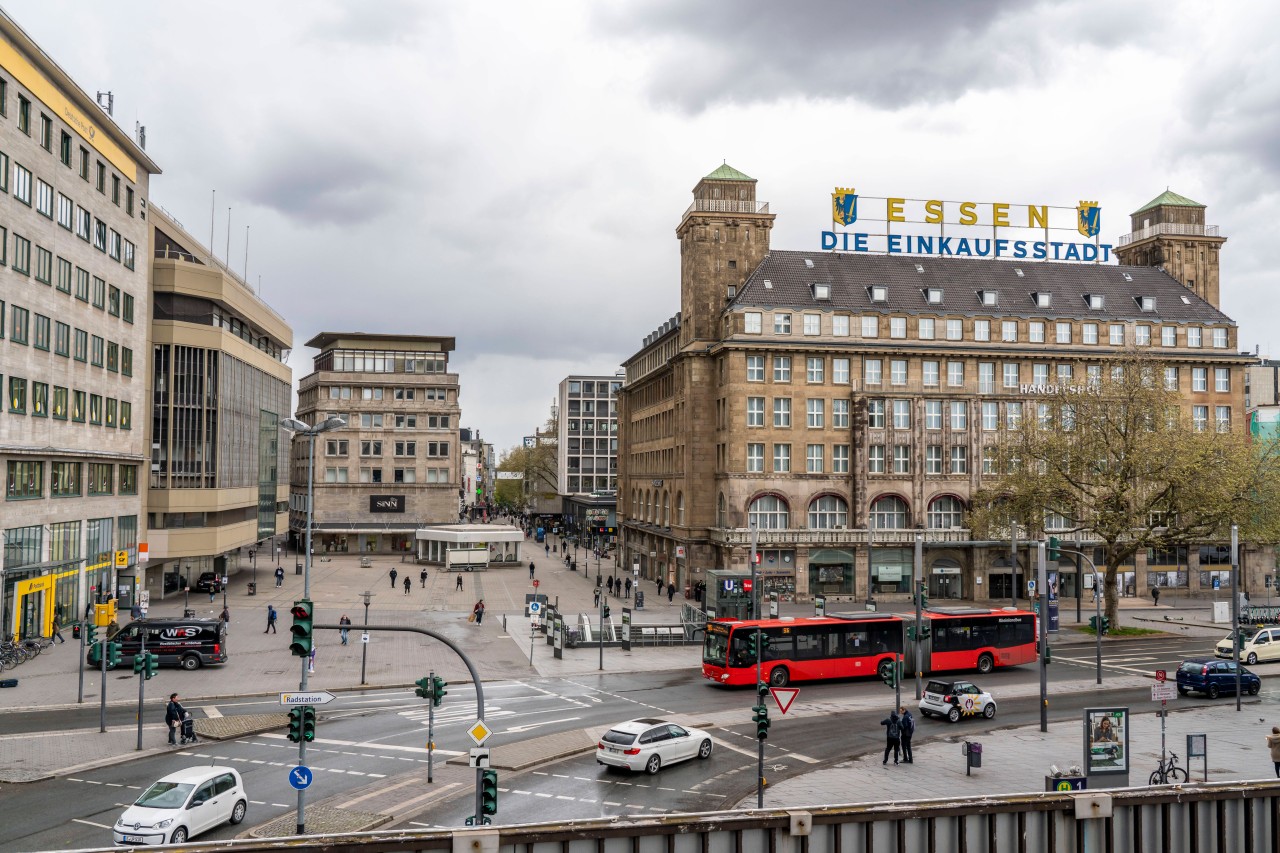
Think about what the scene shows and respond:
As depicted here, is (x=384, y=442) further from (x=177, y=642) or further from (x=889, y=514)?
(x=177, y=642)

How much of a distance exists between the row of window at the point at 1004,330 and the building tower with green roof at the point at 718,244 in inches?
194

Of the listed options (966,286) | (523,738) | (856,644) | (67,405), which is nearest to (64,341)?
(67,405)

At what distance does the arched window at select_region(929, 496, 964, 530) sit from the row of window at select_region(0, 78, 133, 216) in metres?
59.6

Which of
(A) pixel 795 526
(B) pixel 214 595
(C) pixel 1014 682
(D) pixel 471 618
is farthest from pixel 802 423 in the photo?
(B) pixel 214 595

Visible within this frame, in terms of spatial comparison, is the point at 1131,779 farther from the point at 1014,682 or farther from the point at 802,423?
the point at 802,423

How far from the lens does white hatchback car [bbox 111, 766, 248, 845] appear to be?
2267 centimetres

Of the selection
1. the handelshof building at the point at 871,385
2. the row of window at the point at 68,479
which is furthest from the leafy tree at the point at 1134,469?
the row of window at the point at 68,479

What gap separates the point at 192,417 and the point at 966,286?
59.0 m

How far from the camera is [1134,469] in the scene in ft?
200

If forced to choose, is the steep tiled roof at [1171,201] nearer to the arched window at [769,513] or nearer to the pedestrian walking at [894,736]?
the arched window at [769,513]

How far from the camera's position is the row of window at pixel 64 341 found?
53.1 metres

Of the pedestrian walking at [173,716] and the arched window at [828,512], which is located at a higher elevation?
the arched window at [828,512]

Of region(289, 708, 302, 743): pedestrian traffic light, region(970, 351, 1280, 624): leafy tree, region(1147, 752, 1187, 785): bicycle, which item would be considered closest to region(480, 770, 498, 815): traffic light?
region(289, 708, 302, 743): pedestrian traffic light

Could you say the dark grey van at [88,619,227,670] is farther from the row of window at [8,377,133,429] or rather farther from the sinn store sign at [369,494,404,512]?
the sinn store sign at [369,494,404,512]
